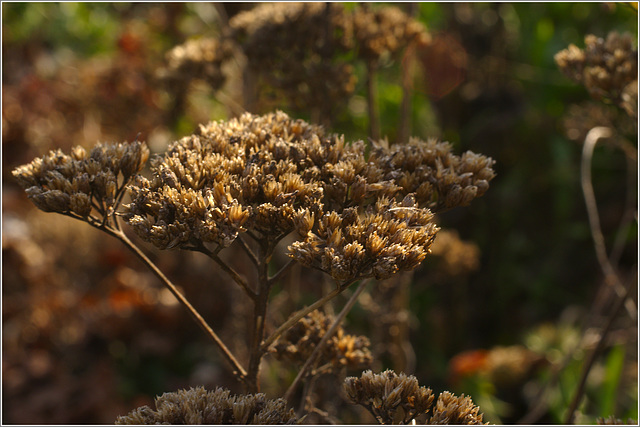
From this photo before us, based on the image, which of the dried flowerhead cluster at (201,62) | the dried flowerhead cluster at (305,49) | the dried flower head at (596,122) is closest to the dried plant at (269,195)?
the dried flowerhead cluster at (305,49)

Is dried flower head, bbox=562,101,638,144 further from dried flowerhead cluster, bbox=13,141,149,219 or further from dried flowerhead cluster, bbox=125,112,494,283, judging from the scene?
dried flowerhead cluster, bbox=13,141,149,219

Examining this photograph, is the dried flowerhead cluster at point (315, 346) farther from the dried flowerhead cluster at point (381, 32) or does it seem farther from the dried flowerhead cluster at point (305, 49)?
the dried flowerhead cluster at point (381, 32)

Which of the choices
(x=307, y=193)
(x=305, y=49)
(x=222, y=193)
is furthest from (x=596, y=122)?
(x=222, y=193)

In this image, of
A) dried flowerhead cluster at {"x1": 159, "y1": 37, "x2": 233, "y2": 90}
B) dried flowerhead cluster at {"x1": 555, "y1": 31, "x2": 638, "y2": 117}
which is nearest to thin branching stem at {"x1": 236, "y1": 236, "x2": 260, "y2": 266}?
dried flowerhead cluster at {"x1": 555, "y1": 31, "x2": 638, "y2": 117}

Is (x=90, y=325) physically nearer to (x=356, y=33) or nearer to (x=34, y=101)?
(x=34, y=101)

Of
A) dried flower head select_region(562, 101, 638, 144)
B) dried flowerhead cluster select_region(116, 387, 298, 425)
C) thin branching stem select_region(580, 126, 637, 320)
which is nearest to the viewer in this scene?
dried flowerhead cluster select_region(116, 387, 298, 425)
